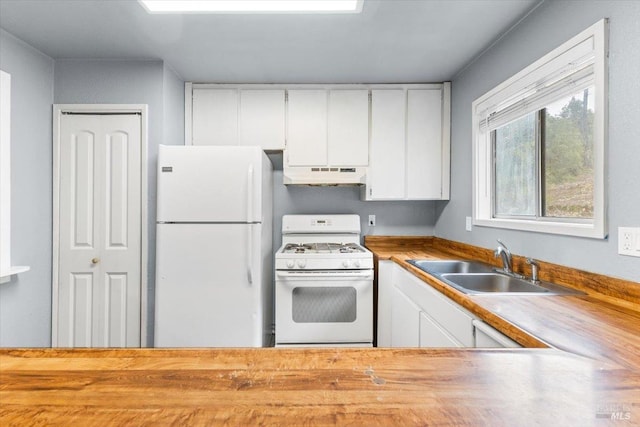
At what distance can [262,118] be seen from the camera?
2826 millimetres

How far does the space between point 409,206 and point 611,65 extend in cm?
195

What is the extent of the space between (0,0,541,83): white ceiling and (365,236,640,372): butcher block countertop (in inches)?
59.8

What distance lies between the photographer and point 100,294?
2385 millimetres

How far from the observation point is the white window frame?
134 cm

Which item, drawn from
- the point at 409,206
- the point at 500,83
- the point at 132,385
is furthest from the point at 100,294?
the point at 500,83

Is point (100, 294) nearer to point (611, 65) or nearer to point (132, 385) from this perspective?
point (132, 385)

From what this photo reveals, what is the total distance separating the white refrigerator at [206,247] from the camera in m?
2.20

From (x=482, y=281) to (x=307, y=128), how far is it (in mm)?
A: 1882

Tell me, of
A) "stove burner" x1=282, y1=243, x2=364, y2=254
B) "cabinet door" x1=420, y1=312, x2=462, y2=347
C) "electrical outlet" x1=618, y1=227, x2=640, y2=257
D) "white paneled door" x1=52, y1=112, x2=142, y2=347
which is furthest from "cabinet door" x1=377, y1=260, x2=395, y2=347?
"white paneled door" x1=52, y1=112, x2=142, y2=347

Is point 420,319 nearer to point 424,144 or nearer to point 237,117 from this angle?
point 424,144

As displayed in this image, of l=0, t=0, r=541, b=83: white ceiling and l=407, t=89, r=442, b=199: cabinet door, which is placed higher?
l=0, t=0, r=541, b=83: white ceiling

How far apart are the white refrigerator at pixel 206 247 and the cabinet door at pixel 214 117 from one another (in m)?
0.63

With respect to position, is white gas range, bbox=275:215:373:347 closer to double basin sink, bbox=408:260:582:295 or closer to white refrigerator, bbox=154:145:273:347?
white refrigerator, bbox=154:145:273:347

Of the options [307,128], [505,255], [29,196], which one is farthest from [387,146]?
[29,196]
